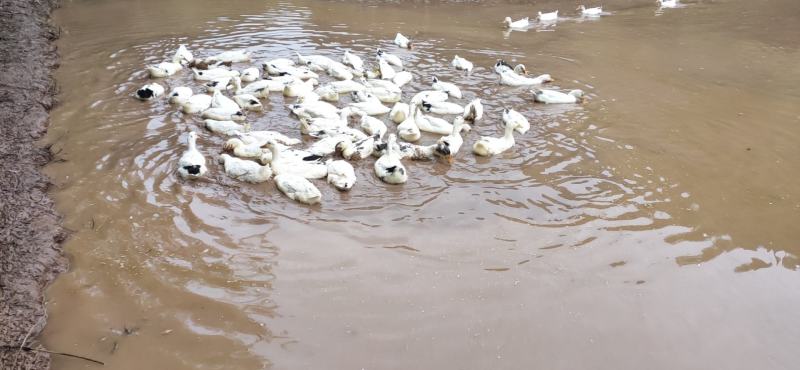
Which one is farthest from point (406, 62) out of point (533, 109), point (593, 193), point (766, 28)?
point (766, 28)

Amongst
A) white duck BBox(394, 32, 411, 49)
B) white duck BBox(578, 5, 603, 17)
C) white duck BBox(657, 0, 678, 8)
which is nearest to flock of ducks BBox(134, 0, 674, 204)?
white duck BBox(394, 32, 411, 49)

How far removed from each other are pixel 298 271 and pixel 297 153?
6.81 ft

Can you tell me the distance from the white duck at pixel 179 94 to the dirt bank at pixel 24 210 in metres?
1.62

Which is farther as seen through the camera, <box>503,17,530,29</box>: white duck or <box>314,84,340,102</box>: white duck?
<box>503,17,530,29</box>: white duck

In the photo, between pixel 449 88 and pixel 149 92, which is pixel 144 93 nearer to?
pixel 149 92

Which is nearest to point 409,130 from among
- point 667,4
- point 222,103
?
point 222,103

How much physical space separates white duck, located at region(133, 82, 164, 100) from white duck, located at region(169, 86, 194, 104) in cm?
22

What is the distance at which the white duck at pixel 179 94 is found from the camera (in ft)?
25.7

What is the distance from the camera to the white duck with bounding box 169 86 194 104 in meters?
7.84

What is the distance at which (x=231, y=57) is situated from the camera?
32.4 ft

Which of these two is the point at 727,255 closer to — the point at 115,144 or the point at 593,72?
the point at 593,72

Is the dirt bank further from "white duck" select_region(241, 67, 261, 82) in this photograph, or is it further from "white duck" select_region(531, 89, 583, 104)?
"white duck" select_region(531, 89, 583, 104)

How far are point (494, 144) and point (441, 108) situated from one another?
5.66ft

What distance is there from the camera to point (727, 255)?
4.90 metres
